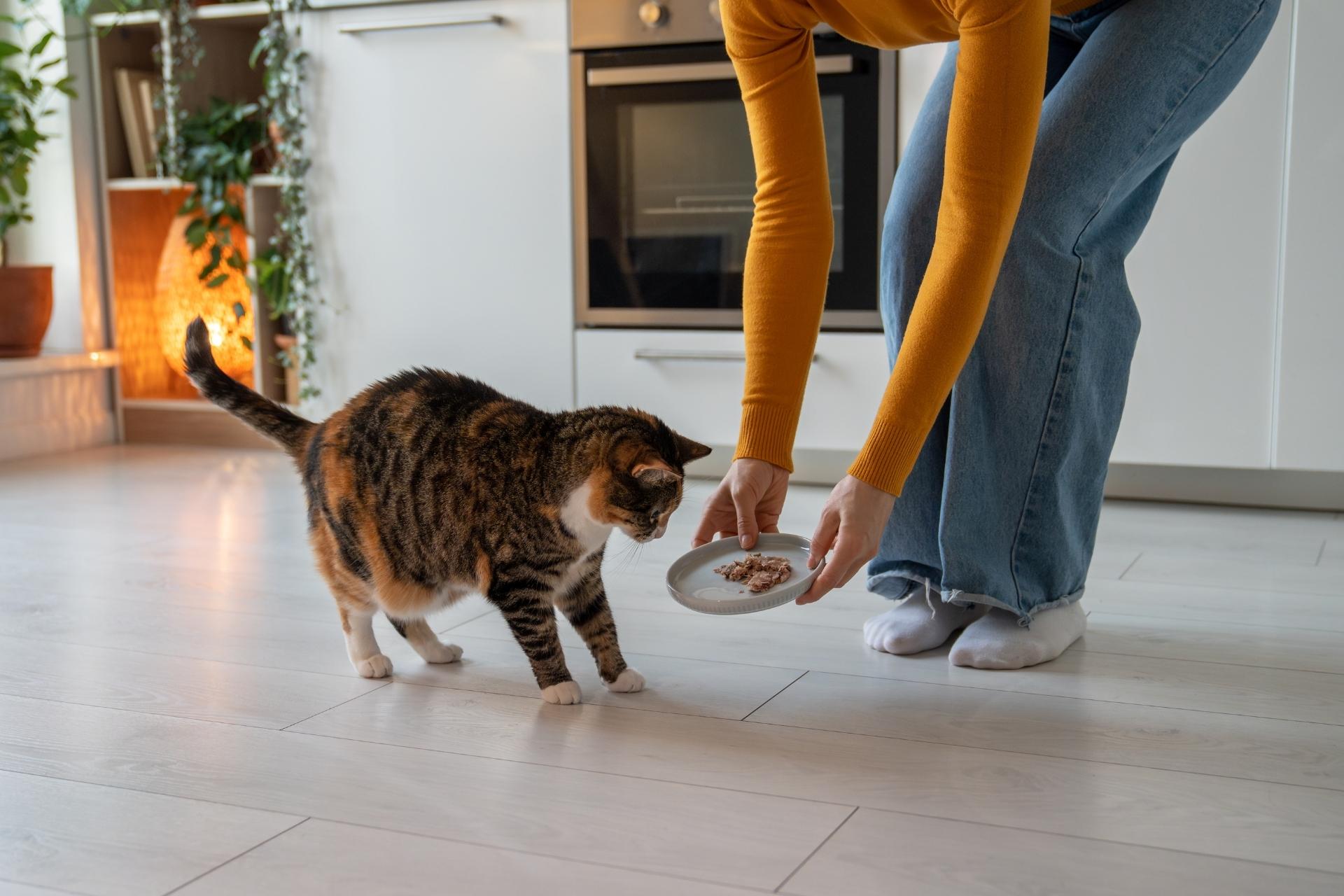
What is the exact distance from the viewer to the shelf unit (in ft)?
10.9

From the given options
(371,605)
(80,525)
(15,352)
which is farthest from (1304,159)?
(15,352)

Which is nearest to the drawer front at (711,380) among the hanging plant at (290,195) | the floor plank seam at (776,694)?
the hanging plant at (290,195)

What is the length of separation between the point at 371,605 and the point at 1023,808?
0.76 meters

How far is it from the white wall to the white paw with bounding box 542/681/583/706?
259cm

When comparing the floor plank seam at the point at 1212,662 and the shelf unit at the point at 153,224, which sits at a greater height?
the shelf unit at the point at 153,224

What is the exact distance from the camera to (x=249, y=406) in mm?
1538

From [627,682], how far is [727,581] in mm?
189

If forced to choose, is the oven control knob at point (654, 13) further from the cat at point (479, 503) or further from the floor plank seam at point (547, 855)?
the floor plank seam at point (547, 855)

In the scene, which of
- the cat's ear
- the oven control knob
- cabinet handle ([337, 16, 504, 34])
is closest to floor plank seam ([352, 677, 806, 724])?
the cat's ear

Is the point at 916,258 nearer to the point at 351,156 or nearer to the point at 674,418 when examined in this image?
the point at 674,418

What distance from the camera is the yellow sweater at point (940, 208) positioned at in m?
1.15

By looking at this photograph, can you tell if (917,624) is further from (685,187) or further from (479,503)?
(685,187)

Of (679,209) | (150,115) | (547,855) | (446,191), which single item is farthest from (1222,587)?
(150,115)

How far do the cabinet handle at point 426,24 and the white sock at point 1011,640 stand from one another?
187cm
